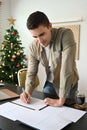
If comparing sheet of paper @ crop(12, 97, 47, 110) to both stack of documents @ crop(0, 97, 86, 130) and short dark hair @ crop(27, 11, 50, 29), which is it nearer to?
stack of documents @ crop(0, 97, 86, 130)

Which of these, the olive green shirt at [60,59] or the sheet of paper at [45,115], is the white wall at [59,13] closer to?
the olive green shirt at [60,59]

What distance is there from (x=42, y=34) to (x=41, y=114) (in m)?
0.60

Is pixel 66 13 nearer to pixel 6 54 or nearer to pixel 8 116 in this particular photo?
pixel 6 54

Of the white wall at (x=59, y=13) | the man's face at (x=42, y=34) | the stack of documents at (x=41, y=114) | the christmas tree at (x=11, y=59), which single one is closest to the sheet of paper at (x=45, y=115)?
the stack of documents at (x=41, y=114)

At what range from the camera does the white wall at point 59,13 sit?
3.62 meters

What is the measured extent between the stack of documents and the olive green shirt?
0.16 metres

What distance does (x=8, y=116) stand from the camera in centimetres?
130

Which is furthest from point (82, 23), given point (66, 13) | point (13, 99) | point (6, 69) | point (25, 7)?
point (13, 99)

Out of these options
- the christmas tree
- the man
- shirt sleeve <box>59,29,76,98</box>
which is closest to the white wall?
the christmas tree

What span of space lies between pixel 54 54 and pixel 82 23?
2.13 metres

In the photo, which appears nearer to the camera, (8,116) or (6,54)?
(8,116)

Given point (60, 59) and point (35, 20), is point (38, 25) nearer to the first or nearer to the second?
point (35, 20)

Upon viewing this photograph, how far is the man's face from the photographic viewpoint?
1455mm

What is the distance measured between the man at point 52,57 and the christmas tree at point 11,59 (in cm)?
248
